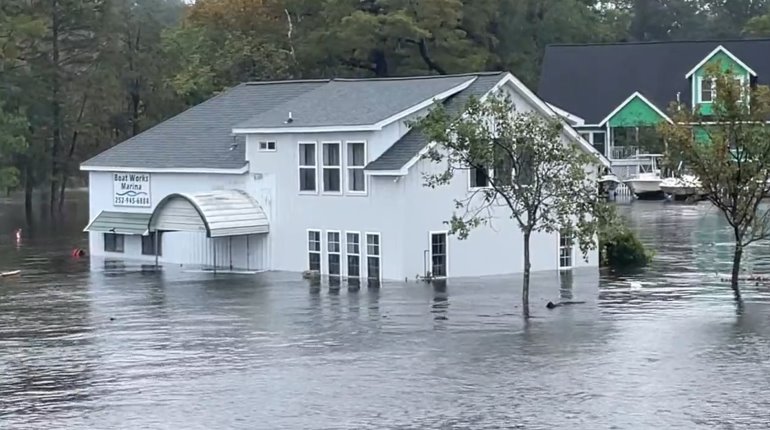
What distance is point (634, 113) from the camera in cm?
8406

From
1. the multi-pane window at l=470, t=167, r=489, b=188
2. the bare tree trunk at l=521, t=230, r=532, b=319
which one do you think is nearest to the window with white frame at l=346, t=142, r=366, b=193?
the multi-pane window at l=470, t=167, r=489, b=188

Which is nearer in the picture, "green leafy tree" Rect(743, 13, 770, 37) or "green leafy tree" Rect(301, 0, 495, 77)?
"green leafy tree" Rect(301, 0, 495, 77)

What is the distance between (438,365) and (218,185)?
71.7 ft

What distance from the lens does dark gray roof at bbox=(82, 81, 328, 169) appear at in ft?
156

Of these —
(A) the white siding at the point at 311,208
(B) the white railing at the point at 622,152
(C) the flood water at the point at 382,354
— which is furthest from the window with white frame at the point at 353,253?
(B) the white railing at the point at 622,152

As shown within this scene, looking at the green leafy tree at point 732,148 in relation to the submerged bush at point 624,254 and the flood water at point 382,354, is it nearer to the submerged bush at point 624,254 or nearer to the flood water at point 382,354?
the flood water at point 382,354

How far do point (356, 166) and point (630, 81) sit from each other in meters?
47.3

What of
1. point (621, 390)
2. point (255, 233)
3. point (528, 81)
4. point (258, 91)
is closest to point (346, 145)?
point (255, 233)

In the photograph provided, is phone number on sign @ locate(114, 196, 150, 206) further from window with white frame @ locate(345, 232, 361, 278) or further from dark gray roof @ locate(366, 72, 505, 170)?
dark gray roof @ locate(366, 72, 505, 170)

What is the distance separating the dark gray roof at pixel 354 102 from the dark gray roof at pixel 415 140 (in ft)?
1.72

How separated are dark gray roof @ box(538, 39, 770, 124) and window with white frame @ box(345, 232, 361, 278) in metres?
44.6

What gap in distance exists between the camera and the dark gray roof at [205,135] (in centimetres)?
4756

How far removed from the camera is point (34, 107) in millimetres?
81938

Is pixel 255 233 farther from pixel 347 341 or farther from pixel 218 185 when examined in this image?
pixel 347 341
